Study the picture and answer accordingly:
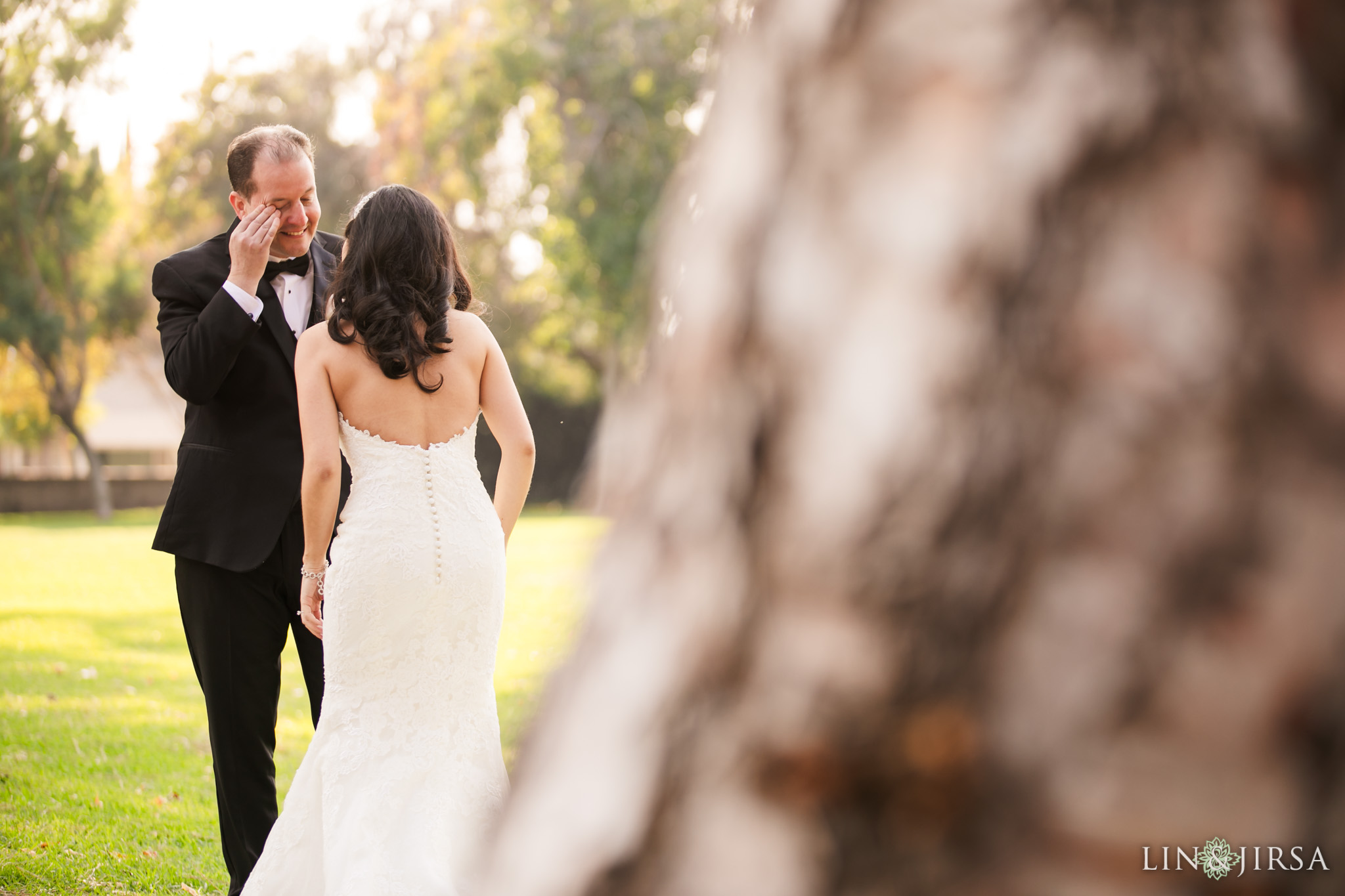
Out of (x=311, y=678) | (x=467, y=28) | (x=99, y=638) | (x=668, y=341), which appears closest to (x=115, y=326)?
(x=467, y=28)

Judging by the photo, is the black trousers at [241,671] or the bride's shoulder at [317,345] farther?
the black trousers at [241,671]

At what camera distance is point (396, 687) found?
370 cm

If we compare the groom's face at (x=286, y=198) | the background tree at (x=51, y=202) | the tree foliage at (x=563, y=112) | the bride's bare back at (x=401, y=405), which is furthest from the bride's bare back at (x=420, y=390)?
the background tree at (x=51, y=202)

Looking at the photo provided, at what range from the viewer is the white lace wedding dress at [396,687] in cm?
358

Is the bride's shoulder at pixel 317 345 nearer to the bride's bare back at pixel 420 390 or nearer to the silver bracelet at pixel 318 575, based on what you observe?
the bride's bare back at pixel 420 390

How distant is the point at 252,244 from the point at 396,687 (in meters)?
1.56

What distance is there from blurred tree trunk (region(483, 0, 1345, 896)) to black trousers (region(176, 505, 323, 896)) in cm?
357

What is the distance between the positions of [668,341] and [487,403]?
311 centimetres

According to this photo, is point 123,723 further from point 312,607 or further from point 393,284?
point 393,284

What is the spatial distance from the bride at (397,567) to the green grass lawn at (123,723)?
336 mm

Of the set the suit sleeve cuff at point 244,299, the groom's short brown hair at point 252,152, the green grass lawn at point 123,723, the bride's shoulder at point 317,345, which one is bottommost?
the green grass lawn at point 123,723

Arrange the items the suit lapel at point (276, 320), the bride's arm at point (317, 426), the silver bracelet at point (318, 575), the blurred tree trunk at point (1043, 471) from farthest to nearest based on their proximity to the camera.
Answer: the suit lapel at point (276, 320) < the silver bracelet at point (318, 575) < the bride's arm at point (317, 426) < the blurred tree trunk at point (1043, 471)

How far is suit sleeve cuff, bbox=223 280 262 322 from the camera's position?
146 inches

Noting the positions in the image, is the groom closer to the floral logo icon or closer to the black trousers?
the black trousers
